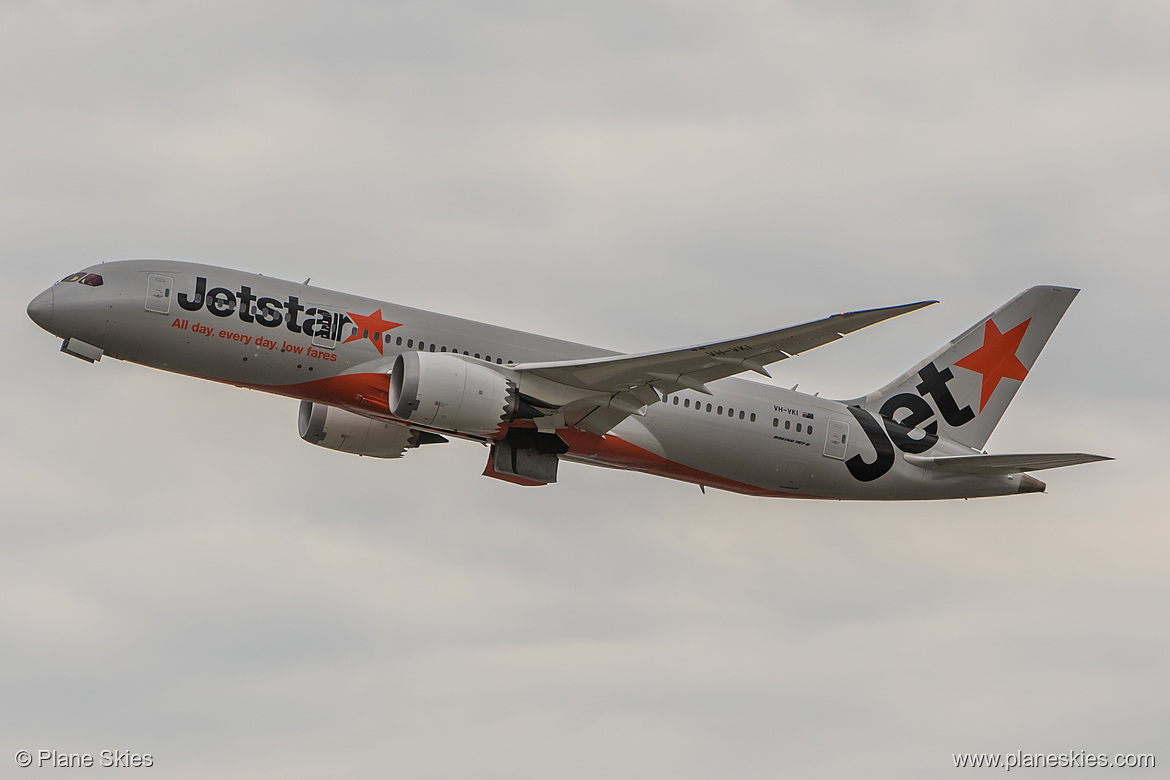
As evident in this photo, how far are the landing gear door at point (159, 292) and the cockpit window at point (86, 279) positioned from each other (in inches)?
51.0

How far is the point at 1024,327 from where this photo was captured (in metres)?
47.9

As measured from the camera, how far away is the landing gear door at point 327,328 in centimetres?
3825

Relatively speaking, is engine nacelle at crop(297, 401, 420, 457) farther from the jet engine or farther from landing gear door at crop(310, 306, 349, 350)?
landing gear door at crop(310, 306, 349, 350)

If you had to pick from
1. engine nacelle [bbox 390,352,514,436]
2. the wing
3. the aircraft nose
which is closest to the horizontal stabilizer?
the wing

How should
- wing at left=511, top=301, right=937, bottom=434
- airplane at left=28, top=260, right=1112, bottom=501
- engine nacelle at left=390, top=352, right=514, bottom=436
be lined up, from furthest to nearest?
airplane at left=28, top=260, right=1112, bottom=501 → engine nacelle at left=390, top=352, right=514, bottom=436 → wing at left=511, top=301, right=937, bottom=434

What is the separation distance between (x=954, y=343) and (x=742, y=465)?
1018 cm

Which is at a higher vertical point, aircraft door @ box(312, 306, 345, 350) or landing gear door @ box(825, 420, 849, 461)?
aircraft door @ box(312, 306, 345, 350)

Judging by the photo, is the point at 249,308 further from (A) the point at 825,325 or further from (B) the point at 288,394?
(A) the point at 825,325

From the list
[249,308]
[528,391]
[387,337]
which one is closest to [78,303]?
[249,308]

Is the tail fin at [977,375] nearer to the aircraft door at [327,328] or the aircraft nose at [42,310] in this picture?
the aircraft door at [327,328]

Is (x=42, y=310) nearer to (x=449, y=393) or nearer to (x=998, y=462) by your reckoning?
(x=449, y=393)

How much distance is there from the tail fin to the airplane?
21 cm

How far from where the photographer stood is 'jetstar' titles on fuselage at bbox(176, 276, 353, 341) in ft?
124

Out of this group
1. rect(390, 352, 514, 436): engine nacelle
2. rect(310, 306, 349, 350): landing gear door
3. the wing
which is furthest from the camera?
rect(310, 306, 349, 350): landing gear door
